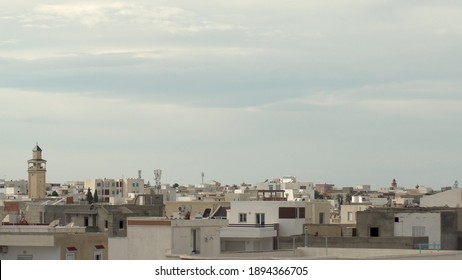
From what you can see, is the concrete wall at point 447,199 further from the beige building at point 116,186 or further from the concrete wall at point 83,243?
the beige building at point 116,186

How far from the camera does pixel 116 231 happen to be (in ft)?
159

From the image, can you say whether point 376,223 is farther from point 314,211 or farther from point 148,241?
point 148,241

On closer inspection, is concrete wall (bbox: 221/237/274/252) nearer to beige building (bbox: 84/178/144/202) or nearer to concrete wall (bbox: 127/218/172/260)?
concrete wall (bbox: 127/218/172/260)

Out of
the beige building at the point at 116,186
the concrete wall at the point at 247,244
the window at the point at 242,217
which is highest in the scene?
the window at the point at 242,217

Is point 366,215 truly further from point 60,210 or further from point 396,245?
point 60,210

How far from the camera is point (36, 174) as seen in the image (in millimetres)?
111750

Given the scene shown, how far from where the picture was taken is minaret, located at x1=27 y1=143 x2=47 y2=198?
108 meters

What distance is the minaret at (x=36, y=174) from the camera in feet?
355

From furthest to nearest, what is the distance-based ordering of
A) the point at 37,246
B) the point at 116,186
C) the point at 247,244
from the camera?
the point at 116,186
the point at 247,244
the point at 37,246

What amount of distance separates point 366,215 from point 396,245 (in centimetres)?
517

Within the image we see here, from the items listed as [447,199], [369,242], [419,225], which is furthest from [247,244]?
[447,199]

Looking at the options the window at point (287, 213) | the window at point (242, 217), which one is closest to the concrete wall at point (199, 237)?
the window at point (242, 217)

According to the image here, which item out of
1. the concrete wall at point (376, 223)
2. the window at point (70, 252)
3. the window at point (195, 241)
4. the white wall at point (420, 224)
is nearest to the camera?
A: the window at point (70, 252)
